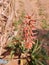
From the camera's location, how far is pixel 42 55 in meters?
4.25

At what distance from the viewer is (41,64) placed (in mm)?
4039

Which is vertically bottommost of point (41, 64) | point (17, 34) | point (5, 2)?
point (41, 64)

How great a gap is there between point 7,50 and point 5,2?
1.05 m

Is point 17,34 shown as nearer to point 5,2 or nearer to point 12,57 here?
point 12,57

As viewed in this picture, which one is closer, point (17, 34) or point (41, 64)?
point (41, 64)

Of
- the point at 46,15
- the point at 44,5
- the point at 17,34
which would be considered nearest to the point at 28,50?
the point at 17,34

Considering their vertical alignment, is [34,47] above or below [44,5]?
below

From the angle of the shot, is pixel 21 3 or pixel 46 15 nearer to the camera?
pixel 46 15

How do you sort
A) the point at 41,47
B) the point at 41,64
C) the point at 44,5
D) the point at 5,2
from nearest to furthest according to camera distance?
1. the point at 5,2
2. the point at 41,64
3. the point at 41,47
4. the point at 44,5

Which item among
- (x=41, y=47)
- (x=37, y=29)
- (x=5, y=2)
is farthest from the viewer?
(x=37, y=29)

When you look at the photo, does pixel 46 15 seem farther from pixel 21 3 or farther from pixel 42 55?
pixel 42 55

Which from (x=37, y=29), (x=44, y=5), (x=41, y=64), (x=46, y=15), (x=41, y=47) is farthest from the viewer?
(x=44, y=5)

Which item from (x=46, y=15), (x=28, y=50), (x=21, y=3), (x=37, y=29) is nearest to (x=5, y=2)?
(x=28, y=50)

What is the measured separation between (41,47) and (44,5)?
244 cm
